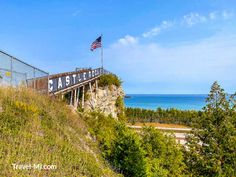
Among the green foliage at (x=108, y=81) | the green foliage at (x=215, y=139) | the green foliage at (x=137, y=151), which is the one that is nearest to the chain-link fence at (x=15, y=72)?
the green foliage at (x=137, y=151)

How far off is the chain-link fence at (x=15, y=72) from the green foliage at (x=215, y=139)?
43.1 feet

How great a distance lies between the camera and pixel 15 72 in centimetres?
1254

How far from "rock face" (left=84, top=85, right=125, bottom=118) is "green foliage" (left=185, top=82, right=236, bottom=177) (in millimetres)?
11659

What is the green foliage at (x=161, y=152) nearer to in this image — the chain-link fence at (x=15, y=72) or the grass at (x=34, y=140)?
the grass at (x=34, y=140)

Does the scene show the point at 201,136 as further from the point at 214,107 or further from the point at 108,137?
the point at 108,137

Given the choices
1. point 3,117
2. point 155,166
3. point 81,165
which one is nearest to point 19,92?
point 3,117

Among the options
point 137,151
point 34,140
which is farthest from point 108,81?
point 34,140

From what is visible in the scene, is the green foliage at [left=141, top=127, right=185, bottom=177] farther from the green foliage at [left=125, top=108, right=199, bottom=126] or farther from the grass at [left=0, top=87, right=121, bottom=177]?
the green foliage at [left=125, top=108, right=199, bottom=126]

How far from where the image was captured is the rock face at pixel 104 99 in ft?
95.5

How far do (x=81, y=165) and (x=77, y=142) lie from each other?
285 cm

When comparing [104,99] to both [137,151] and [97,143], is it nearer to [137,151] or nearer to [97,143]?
[97,143]

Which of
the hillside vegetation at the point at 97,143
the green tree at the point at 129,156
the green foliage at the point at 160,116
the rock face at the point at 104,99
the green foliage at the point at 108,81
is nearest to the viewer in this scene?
the hillside vegetation at the point at 97,143

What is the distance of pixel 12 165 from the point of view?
626 cm

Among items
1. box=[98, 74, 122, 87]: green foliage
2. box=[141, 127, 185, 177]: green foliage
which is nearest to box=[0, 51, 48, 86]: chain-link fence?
box=[141, 127, 185, 177]: green foliage
